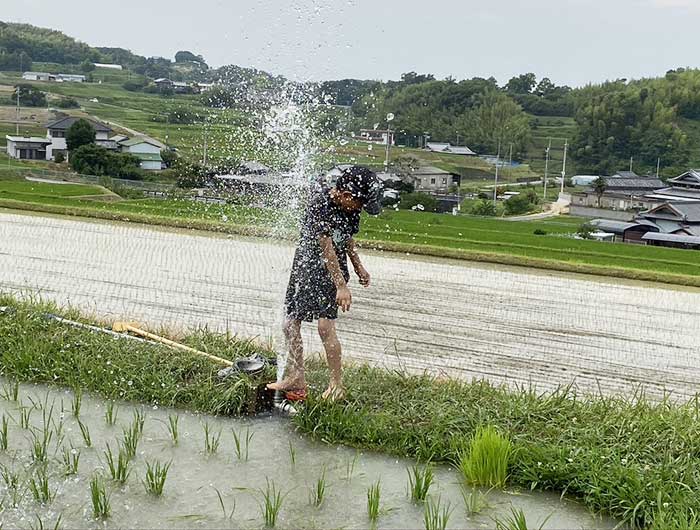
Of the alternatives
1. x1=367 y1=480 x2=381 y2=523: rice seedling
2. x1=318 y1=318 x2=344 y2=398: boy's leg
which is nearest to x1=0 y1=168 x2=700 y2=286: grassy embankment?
x1=318 y1=318 x2=344 y2=398: boy's leg

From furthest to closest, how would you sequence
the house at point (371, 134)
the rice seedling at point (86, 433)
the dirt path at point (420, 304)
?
1. the house at point (371, 134)
2. the dirt path at point (420, 304)
3. the rice seedling at point (86, 433)

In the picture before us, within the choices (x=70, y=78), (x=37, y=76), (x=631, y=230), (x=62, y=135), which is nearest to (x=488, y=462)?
(x=631, y=230)

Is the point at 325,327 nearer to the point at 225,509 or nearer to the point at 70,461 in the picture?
the point at 225,509

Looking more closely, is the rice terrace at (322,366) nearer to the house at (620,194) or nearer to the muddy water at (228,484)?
the muddy water at (228,484)

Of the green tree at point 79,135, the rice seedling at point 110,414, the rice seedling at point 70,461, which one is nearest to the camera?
the rice seedling at point 70,461

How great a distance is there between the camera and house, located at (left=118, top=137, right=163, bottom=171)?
35062 millimetres

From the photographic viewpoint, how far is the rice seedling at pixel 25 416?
15.8 feet

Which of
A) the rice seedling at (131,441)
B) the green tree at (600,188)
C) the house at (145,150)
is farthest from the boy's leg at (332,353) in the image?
the green tree at (600,188)

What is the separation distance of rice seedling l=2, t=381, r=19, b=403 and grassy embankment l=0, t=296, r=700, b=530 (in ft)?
0.55

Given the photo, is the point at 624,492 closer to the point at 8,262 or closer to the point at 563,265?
the point at 8,262

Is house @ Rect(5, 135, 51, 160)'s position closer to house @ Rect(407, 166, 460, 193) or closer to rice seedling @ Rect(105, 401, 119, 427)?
house @ Rect(407, 166, 460, 193)

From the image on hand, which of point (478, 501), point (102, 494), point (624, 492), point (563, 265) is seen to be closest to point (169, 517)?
point (102, 494)

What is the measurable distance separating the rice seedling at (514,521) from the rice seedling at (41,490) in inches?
79.2

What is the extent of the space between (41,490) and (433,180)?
4050 cm
